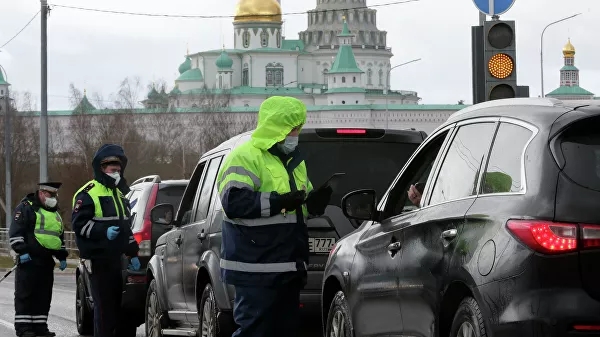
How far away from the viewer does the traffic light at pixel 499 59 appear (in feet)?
47.3

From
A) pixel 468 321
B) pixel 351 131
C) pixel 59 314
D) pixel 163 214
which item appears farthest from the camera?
pixel 59 314

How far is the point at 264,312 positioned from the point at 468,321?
1924 millimetres

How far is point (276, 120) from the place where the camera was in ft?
27.4

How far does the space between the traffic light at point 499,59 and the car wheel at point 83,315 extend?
4203 millimetres

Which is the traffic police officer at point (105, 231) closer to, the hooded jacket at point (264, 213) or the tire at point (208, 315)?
the tire at point (208, 315)

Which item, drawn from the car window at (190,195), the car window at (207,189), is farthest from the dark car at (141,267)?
the car window at (207,189)

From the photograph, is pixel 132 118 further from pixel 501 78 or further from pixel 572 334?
pixel 572 334

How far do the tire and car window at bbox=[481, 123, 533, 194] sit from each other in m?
3.83

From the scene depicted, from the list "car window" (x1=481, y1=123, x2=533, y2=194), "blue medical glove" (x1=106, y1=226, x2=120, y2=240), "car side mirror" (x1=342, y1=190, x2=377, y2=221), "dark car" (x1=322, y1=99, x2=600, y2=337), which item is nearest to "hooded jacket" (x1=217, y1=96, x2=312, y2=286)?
"car side mirror" (x1=342, y1=190, x2=377, y2=221)

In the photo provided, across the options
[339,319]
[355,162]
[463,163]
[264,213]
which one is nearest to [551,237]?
[463,163]

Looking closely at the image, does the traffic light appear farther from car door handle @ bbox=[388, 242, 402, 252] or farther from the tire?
car door handle @ bbox=[388, 242, 402, 252]

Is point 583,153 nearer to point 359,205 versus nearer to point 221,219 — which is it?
point 359,205

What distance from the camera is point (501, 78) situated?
14469mm

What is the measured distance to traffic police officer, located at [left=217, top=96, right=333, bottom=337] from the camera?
8.30 meters
